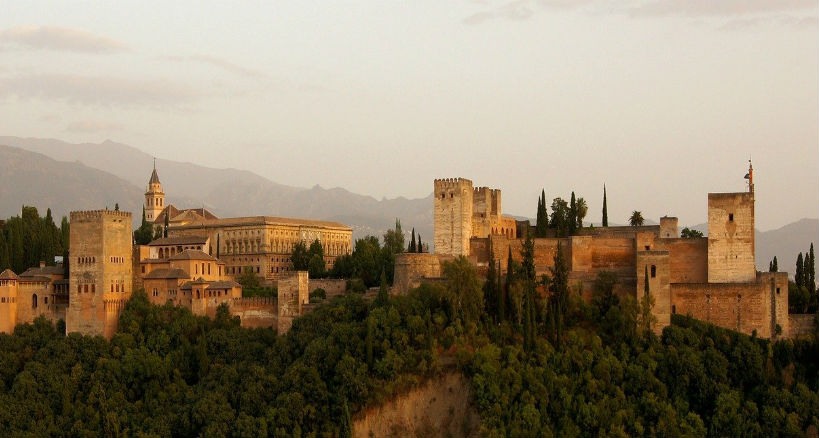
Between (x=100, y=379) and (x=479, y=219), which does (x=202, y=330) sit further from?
(x=479, y=219)

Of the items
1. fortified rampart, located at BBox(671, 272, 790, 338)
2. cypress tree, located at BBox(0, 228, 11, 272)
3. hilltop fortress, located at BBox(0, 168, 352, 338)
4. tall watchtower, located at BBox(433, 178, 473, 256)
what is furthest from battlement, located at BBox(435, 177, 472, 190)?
cypress tree, located at BBox(0, 228, 11, 272)

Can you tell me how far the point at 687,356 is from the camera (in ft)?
134

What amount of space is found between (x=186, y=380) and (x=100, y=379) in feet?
11.1

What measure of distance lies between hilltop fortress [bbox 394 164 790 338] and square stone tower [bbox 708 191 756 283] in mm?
38

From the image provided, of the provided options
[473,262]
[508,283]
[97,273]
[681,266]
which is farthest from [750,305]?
[97,273]

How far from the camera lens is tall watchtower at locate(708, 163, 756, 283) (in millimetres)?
43625

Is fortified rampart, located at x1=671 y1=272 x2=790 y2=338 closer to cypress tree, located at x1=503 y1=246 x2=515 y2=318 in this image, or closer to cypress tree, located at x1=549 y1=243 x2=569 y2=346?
cypress tree, located at x1=549 y1=243 x2=569 y2=346

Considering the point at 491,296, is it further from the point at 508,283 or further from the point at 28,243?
the point at 28,243

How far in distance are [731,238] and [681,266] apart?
216cm

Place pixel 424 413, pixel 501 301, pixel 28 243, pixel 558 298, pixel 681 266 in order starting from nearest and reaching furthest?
1. pixel 424 413
2. pixel 558 298
3. pixel 501 301
4. pixel 681 266
5. pixel 28 243

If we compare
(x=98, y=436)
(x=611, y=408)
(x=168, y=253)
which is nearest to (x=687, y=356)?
(x=611, y=408)

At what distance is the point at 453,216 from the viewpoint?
51438 mm

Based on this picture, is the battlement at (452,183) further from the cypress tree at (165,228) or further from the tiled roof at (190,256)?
the cypress tree at (165,228)

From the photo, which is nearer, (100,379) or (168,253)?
(100,379)
